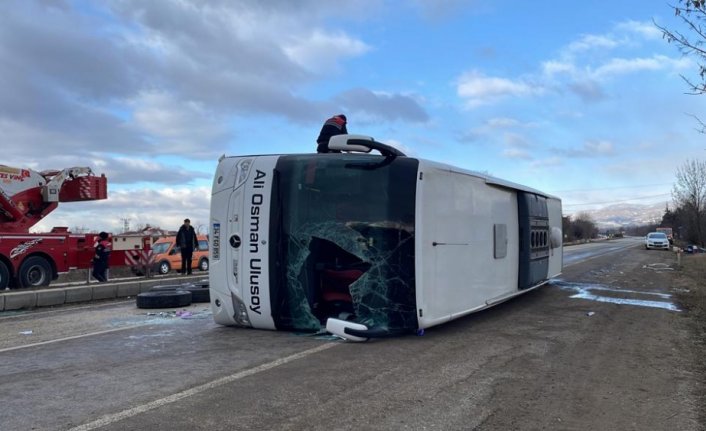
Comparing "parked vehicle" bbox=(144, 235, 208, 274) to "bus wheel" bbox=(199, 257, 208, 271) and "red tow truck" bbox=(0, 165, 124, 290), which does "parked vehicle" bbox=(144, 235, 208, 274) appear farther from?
"red tow truck" bbox=(0, 165, 124, 290)

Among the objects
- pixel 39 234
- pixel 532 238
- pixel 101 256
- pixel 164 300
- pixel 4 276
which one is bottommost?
pixel 164 300

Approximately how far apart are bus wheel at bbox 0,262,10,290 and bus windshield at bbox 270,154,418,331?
390 inches

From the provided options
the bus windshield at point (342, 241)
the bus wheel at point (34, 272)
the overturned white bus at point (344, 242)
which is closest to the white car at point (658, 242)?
the overturned white bus at point (344, 242)

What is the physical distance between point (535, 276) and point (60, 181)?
46.2ft

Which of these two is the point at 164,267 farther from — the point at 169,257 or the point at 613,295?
the point at 613,295

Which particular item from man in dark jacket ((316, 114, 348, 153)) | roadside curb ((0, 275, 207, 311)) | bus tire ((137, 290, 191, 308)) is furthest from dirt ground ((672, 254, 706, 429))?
roadside curb ((0, 275, 207, 311))

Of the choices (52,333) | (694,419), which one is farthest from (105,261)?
(694,419)

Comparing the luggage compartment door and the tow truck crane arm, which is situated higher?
the tow truck crane arm

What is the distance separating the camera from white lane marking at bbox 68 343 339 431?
388 centimetres

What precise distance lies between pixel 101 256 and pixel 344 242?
11.0 m

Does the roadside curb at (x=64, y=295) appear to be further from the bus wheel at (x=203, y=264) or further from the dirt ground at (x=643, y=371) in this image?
the dirt ground at (x=643, y=371)

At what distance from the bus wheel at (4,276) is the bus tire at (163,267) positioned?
326 inches

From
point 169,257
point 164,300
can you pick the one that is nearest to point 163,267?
point 169,257

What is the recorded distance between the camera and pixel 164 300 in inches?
394
